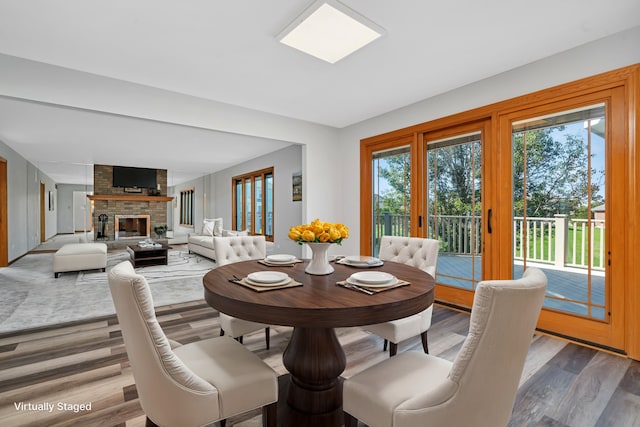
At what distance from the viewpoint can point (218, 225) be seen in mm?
8195

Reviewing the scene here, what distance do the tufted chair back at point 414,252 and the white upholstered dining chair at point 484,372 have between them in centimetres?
128

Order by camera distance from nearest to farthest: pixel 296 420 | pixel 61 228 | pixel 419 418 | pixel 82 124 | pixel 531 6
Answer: pixel 419 418 → pixel 296 420 → pixel 531 6 → pixel 82 124 → pixel 61 228

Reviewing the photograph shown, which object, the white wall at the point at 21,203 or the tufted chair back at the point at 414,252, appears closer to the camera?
the tufted chair back at the point at 414,252

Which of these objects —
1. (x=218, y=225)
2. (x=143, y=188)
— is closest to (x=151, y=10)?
(x=218, y=225)

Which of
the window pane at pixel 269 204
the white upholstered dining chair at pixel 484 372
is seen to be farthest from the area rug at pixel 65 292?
the white upholstered dining chair at pixel 484 372

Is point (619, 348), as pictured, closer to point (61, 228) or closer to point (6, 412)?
point (6, 412)

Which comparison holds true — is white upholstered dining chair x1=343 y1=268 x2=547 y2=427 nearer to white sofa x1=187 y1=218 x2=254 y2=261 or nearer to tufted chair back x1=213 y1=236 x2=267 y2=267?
tufted chair back x1=213 y1=236 x2=267 y2=267

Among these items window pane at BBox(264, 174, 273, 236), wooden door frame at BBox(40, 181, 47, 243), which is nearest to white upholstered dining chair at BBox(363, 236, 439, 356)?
window pane at BBox(264, 174, 273, 236)

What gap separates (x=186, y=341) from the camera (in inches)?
102

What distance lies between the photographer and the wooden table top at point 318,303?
3.77ft

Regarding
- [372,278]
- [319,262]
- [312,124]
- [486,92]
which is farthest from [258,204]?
[372,278]

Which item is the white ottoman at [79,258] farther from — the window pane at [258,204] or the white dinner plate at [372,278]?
the white dinner plate at [372,278]

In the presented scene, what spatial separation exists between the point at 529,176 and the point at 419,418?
2.78 m

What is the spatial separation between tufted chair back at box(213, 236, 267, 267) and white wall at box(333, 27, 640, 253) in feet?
7.45
